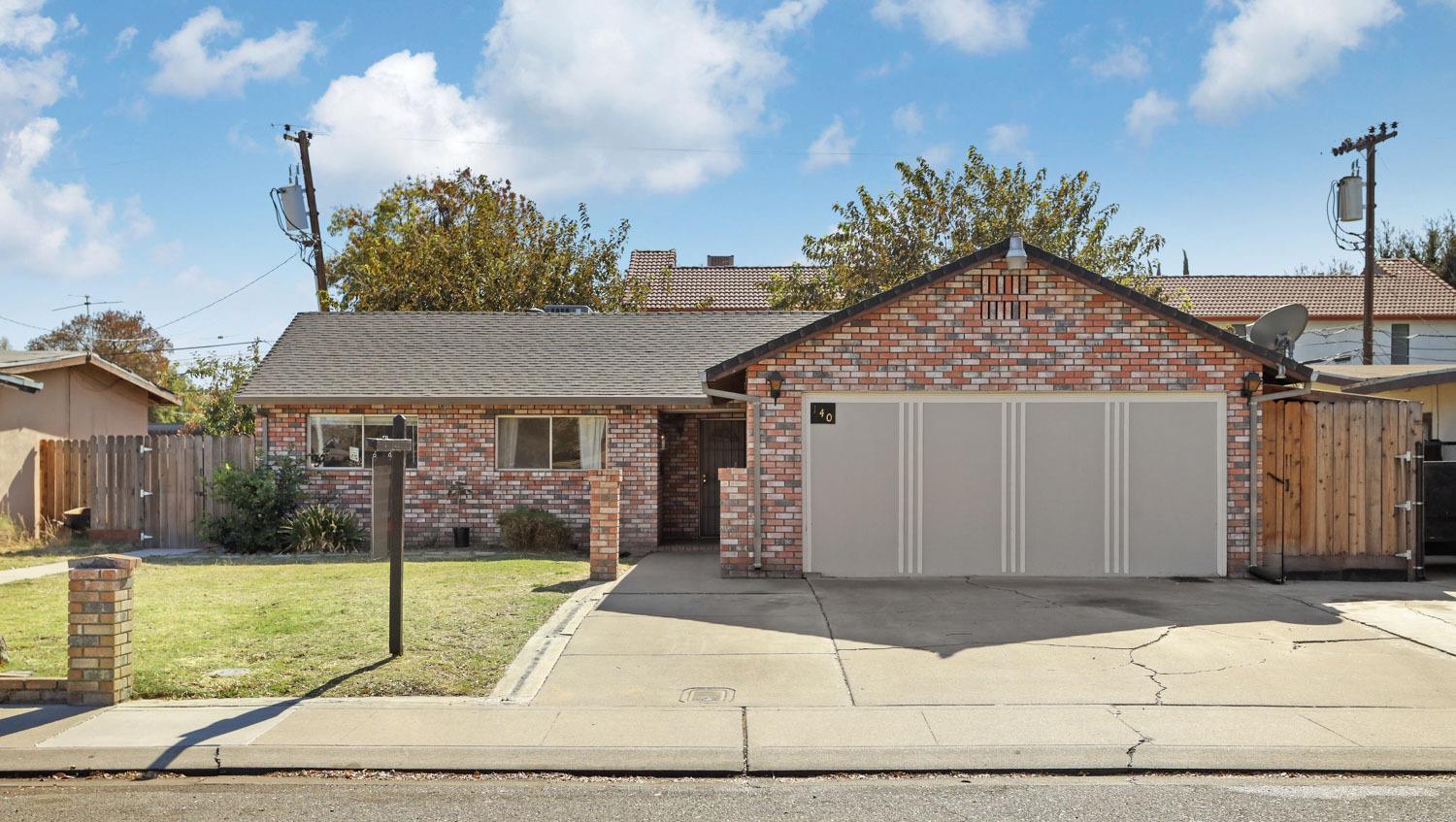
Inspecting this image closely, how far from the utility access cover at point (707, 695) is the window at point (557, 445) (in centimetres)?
1017

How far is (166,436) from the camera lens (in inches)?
710

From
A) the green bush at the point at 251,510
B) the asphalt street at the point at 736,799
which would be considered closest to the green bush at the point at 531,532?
the green bush at the point at 251,510

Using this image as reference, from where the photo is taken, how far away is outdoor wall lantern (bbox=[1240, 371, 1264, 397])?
41.8 feet

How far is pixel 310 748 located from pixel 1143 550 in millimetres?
9877

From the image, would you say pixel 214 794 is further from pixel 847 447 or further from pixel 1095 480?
pixel 1095 480

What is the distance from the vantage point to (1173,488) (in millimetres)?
12930

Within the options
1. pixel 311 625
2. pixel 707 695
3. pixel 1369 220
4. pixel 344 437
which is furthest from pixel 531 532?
pixel 1369 220

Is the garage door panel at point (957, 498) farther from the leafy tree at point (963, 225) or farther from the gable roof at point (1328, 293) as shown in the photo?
the gable roof at point (1328, 293)

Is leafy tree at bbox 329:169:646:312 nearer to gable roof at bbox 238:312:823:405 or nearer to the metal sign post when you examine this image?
gable roof at bbox 238:312:823:405

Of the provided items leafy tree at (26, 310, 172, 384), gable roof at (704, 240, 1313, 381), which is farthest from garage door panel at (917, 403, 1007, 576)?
leafy tree at (26, 310, 172, 384)

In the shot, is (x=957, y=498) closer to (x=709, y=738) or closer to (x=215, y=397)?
(x=709, y=738)

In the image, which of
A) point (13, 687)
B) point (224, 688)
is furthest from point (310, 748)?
point (13, 687)

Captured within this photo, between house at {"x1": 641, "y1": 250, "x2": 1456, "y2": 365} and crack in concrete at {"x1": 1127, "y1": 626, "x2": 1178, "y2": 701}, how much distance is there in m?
30.7

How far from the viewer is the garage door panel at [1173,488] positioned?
12.9m
